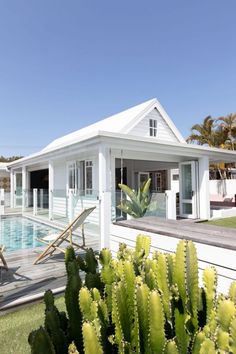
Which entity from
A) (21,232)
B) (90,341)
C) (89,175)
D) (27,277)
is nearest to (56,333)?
(90,341)

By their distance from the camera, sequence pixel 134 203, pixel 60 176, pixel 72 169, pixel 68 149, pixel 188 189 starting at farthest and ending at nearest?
pixel 60 176
pixel 72 169
pixel 188 189
pixel 68 149
pixel 134 203

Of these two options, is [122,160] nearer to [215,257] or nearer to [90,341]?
[215,257]

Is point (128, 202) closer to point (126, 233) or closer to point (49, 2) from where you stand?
point (126, 233)

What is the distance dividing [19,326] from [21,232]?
815 centimetres

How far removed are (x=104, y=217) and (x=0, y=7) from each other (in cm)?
946

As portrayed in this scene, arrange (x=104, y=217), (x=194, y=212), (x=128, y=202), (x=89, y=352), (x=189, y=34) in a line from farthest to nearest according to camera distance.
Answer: (x=189, y=34) < (x=194, y=212) < (x=128, y=202) < (x=104, y=217) < (x=89, y=352)

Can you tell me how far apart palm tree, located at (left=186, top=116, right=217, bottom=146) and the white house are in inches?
416

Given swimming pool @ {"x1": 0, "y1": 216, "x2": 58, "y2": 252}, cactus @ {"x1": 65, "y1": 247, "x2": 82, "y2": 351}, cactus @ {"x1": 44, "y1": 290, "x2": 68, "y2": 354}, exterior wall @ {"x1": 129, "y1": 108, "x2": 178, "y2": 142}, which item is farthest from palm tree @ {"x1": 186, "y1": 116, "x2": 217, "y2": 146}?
cactus @ {"x1": 44, "y1": 290, "x2": 68, "y2": 354}

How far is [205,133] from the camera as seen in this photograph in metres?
26.8

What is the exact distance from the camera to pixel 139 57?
17672 mm

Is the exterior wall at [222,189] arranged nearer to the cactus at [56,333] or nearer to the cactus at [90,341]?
the cactus at [56,333]

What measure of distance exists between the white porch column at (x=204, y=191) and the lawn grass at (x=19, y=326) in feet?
34.2

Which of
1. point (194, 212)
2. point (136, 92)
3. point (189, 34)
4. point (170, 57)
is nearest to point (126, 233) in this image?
point (194, 212)

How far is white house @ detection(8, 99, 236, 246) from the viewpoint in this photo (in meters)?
9.48
